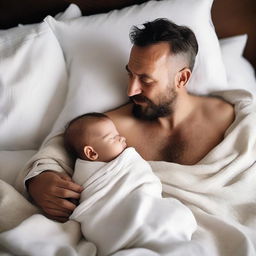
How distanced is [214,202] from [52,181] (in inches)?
18.6

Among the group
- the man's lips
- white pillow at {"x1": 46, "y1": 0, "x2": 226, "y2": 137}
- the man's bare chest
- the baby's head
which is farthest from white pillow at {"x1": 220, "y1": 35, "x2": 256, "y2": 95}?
the baby's head

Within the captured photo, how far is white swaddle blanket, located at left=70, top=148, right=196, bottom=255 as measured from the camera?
899 millimetres

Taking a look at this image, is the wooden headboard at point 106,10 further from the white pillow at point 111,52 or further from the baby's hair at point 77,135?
the baby's hair at point 77,135

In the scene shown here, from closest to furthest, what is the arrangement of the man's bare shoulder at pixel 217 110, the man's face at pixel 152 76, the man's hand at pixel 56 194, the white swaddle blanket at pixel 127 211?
the white swaddle blanket at pixel 127 211 → the man's hand at pixel 56 194 → the man's face at pixel 152 76 → the man's bare shoulder at pixel 217 110

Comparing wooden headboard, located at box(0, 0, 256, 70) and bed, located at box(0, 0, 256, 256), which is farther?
wooden headboard, located at box(0, 0, 256, 70)

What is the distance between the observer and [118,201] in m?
0.96

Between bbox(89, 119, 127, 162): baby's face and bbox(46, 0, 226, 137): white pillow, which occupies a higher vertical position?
bbox(46, 0, 226, 137): white pillow

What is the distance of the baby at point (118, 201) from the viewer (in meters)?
0.90

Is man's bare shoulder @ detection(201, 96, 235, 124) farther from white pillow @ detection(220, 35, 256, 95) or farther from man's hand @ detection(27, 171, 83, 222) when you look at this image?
man's hand @ detection(27, 171, 83, 222)

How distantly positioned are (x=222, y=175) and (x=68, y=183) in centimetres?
45

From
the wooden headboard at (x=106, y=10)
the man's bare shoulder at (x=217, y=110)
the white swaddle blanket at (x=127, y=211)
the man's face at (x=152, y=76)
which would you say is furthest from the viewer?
the wooden headboard at (x=106, y=10)

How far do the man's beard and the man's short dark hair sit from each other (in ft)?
0.43

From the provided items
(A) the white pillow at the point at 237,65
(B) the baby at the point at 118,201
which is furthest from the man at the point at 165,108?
(A) the white pillow at the point at 237,65

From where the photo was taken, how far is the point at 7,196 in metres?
1.01
